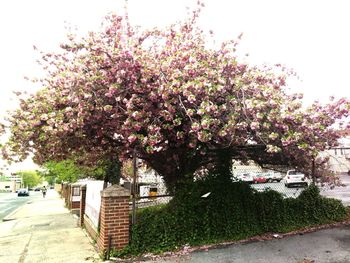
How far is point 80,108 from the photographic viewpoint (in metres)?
6.90

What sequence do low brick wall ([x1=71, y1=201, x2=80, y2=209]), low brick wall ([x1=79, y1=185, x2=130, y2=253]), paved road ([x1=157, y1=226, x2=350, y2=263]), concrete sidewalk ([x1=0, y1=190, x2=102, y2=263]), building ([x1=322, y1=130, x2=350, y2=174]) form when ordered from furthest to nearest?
low brick wall ([x1=71, y1=201, x2=80, y2=209]), building ([x1=322, y1=130, x2=350, y2=174]), concrete sidewalk ([x1=0, y1=190, x2=102, y2=263]), low brick wall ([x1=79, y1=185, x2=130, y2=253]), paved road ([x1=157, y1=226, x2=350, y2=263])

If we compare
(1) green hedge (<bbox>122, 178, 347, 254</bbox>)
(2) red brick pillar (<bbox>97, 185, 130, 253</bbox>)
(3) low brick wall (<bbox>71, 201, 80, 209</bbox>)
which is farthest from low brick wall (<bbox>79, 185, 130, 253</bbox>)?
(3) low brick wall (<bbox>71, 201, 80, 209</bbox>)

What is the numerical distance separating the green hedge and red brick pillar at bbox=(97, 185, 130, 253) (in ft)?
0.89

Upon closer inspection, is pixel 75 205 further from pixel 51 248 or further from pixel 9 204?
pixel 9 204

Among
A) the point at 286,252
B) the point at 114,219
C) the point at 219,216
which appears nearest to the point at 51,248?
the point at 114,219

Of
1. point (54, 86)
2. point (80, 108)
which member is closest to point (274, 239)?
point (80, 108)

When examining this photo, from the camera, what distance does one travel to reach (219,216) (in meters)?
8.15

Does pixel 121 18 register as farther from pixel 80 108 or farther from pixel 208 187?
pixel 208 187

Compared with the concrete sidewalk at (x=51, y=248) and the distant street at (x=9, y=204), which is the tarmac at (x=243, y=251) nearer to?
the concrete sidewalk at (x=51, y=248)

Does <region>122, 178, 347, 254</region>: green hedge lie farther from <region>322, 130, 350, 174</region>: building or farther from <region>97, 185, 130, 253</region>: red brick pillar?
<region>322, 130, 350, 174</region>: building

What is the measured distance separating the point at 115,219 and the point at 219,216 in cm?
276

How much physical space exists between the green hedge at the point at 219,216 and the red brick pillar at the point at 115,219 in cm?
27

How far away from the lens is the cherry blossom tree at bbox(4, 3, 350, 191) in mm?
6512

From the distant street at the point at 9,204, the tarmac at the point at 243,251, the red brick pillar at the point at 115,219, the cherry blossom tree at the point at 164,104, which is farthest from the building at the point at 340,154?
the distant street at the point at 9,204
